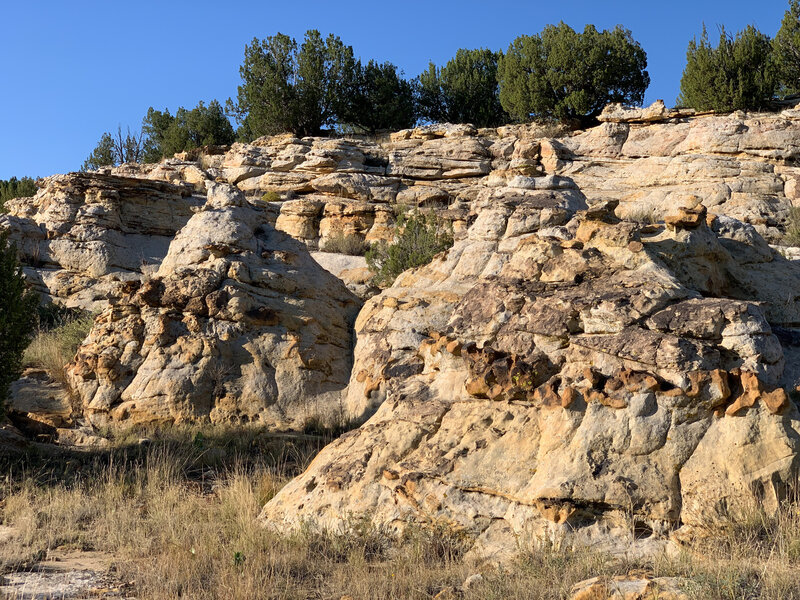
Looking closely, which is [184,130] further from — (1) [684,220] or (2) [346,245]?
(1) [684,220]

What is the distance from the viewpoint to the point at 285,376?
941cm

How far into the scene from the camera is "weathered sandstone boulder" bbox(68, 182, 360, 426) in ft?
29.7

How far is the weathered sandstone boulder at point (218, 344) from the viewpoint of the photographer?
29.7 ft

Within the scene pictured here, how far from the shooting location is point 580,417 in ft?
17.3

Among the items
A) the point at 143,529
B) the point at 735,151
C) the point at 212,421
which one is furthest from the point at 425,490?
the point at 735,151

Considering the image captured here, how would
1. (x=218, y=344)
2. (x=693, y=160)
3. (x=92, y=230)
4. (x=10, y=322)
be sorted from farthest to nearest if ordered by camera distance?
(x=693, y=160) → (x=92, y=230) → (x=218, y=344) → (x=10, y=322)

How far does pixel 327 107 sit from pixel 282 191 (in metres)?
8.81

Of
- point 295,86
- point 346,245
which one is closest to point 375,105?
point 295,86

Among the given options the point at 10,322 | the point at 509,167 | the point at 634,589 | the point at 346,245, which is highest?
the point at 509,167

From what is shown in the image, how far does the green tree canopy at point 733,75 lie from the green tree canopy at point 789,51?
1.19ft

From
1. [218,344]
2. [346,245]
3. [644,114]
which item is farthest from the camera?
[644,114]

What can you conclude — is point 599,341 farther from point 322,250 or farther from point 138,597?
point 322,250

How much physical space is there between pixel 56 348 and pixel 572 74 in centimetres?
2275

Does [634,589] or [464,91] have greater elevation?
[464,91]
